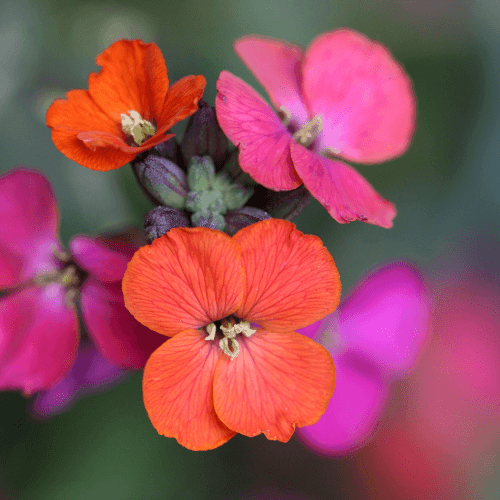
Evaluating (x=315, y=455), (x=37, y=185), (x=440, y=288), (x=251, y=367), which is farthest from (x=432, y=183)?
(x=37, y=185)

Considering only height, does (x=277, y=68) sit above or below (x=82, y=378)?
above

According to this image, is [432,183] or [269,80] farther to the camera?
[432,183]

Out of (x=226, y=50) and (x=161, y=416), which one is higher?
(x=226, y=50)

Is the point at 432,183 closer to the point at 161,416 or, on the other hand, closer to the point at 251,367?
the point at 251,367

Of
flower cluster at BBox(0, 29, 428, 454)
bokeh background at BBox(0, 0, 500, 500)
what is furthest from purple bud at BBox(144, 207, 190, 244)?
bokeh background at BBox(0, 0, 500, 500)

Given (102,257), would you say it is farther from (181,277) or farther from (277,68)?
(277,68)

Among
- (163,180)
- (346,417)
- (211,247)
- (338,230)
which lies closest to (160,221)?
(163,180)
